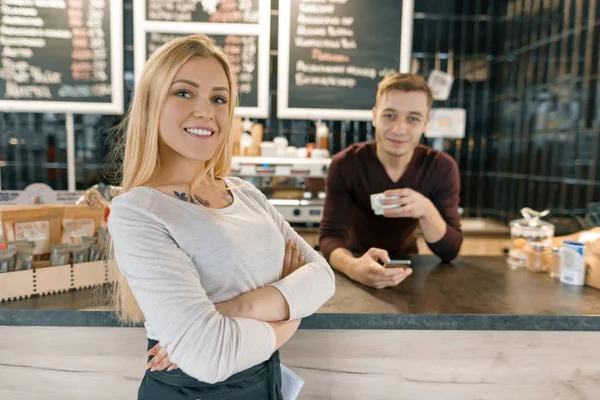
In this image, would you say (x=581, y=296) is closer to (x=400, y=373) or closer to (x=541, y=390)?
(x=541, y=390)

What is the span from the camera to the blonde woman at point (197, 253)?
2.70 ft

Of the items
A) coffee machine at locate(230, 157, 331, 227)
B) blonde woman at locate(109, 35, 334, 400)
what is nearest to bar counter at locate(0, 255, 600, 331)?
blonde woman at locate(109, 35, 334, 400)

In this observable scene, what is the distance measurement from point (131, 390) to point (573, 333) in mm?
1114

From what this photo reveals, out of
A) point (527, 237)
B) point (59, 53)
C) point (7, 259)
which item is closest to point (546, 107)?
point (527, 237)

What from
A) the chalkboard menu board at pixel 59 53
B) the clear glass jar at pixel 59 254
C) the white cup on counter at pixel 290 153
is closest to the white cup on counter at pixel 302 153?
the white cup on counter at pixel 290 153

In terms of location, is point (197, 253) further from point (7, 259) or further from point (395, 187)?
point (395, 187)

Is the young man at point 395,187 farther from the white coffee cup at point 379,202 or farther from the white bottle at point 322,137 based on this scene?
the white bottle at point 322,137

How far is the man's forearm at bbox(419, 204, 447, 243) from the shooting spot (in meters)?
1.67

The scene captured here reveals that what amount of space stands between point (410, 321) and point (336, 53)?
2444 millimetres

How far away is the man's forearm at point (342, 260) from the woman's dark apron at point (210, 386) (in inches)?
21.4

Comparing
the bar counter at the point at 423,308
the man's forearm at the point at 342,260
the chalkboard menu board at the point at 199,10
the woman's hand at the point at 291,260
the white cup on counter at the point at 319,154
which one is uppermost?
the chalkboard menu board at the point at 199,10

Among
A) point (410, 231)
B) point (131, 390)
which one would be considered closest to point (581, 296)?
point (410, 231)

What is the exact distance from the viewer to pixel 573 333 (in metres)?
1.28

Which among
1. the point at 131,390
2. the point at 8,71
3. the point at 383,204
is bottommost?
the point at 131,390
